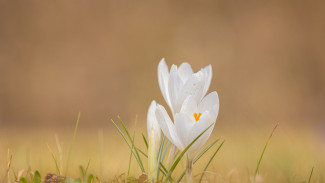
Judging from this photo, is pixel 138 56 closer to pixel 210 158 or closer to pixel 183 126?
pixel 210 158

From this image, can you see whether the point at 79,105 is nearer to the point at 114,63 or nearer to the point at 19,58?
the point at 114,63

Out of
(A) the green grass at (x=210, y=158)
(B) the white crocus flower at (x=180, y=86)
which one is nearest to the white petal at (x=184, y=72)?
(B) the white crocus flower at (x=180, y=86)

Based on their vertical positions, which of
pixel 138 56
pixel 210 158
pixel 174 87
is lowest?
pixel 210 158

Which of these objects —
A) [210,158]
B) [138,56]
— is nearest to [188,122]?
[210,158]

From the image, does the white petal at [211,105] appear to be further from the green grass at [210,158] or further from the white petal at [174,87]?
the green grass at [210,158]

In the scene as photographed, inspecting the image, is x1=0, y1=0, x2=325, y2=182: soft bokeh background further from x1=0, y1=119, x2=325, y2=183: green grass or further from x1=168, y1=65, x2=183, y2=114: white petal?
x1=168, y1=65, x2=183, y2=114: white petal

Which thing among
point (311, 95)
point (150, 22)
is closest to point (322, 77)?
point (311, 95)

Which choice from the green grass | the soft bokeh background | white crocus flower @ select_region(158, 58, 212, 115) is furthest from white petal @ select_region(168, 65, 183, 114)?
the soft bokeh background

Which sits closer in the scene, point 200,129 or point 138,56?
point 200,129
